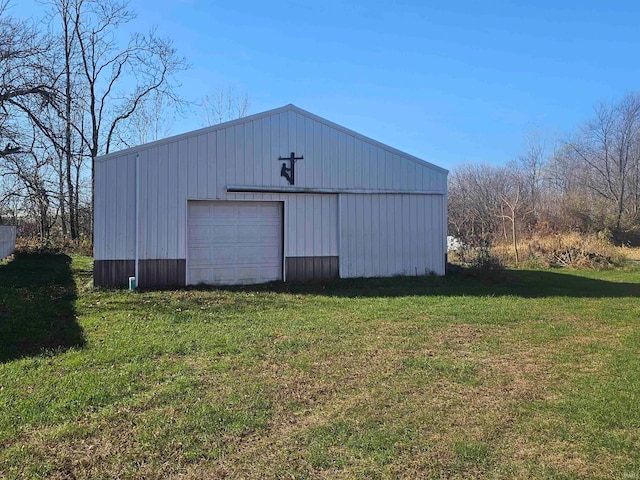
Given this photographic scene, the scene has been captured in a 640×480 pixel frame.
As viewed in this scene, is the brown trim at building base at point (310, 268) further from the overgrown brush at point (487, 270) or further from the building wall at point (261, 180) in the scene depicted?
the overgrown brush at point (487, 270)

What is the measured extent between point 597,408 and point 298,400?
94.0 inches

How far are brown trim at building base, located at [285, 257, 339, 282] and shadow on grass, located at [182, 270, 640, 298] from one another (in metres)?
0.38

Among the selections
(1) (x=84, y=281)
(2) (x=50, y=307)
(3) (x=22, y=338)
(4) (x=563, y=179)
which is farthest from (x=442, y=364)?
(4) (x=563, y=179)

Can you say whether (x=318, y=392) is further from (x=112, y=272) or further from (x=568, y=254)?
(x=568, y=254)

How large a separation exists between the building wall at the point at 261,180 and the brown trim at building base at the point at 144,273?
0.07 metres

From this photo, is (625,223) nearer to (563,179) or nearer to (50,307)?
(563,179)

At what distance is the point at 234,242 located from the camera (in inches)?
446

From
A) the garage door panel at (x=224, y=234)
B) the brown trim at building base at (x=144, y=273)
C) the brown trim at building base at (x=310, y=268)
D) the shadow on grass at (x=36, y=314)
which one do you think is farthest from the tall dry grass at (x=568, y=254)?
the shadow on grass at (x=36, y=314)

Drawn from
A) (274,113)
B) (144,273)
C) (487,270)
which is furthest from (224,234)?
(487,270)

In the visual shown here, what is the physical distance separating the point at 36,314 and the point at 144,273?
3217 mm

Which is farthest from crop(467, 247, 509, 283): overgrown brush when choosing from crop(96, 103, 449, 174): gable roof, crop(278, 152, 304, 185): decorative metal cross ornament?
crop(278, 152, 304, 185): decorative metal cross ornament

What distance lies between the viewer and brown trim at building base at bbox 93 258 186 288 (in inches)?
403

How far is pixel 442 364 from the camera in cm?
489

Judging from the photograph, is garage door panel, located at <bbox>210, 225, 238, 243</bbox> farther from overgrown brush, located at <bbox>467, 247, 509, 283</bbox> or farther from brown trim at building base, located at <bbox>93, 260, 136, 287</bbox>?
overgrown brush, located at <bbox>467, 247, 509, 283</bbox>
